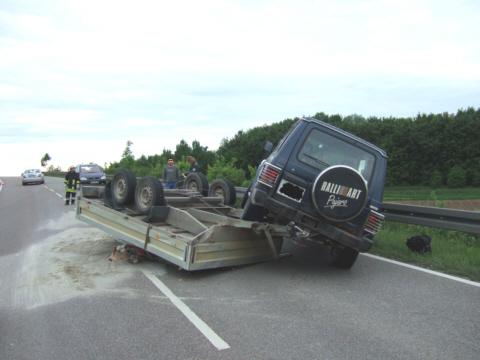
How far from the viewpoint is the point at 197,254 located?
5617 millimetres

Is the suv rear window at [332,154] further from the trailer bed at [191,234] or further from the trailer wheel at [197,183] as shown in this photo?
the trailer wheel at [197,183]

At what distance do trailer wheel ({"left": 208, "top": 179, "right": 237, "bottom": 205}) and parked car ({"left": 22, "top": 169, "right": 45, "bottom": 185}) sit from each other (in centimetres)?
3164

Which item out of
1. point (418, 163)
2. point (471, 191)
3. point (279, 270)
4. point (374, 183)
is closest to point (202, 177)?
point (279, 270)

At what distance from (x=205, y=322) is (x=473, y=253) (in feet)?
16.3

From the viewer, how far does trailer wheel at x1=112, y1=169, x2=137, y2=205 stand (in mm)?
7617

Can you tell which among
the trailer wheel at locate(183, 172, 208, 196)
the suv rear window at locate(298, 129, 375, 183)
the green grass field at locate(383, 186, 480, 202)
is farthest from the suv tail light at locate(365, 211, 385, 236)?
the green grass field at locate(383, 186, 480, 202)

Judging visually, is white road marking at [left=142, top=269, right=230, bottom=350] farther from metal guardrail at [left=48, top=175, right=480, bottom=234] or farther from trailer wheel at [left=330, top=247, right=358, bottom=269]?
metal guardrail at [left=48, top=175, right=480, bottom=234]

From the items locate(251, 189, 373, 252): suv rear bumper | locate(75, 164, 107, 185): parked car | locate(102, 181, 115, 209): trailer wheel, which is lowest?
locate(75, 164, 107, 185): parked car

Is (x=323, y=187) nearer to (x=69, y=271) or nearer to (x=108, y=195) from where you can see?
(x=69, y=271)

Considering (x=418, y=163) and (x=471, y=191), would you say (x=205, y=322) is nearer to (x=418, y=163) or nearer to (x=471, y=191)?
(x=471, y=191)

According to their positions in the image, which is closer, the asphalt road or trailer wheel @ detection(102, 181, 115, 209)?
the asphalt road

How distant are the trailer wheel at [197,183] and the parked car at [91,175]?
16680 millimetres

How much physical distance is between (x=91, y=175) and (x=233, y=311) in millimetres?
22699

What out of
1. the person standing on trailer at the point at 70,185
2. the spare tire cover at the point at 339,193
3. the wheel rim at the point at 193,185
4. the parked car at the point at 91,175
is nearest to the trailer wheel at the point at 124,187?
the wheel rim at the point at 193,185
